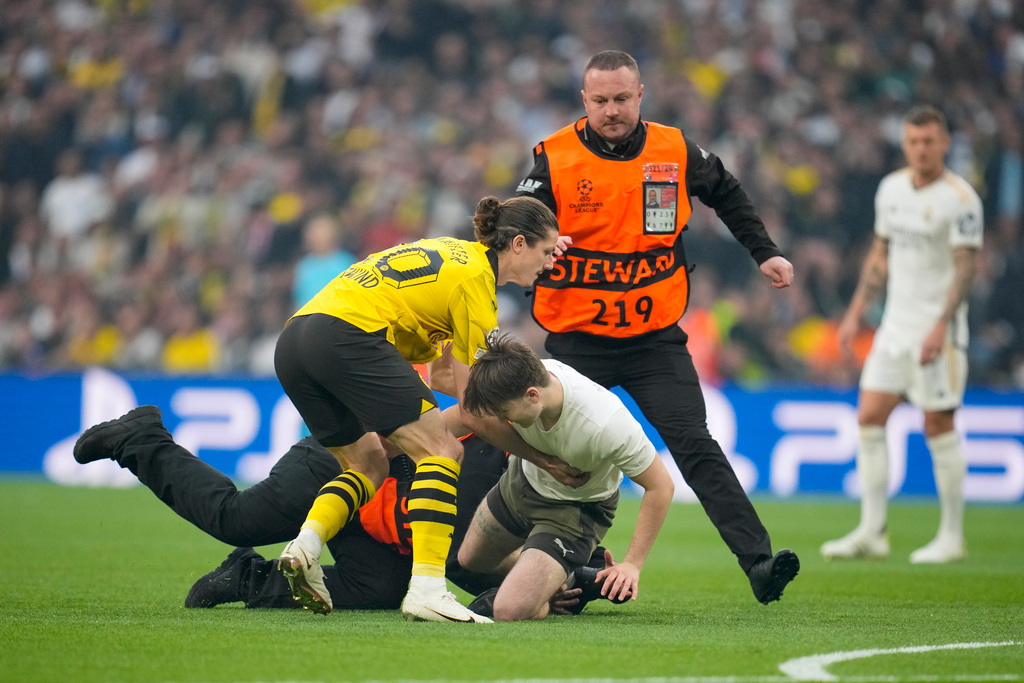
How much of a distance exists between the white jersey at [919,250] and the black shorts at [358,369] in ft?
14.0

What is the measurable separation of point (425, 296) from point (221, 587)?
1.50m

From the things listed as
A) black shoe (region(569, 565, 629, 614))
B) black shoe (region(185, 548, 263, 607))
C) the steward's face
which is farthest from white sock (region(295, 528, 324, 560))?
the steward's face

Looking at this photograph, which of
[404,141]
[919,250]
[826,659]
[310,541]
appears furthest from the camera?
[404,141]

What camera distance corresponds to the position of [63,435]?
38.9 feet

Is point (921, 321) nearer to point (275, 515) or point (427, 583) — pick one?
point (427, 583)

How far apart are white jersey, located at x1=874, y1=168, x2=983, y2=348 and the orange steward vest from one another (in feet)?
8.91

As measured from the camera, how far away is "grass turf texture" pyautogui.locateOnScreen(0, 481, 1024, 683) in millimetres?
3463

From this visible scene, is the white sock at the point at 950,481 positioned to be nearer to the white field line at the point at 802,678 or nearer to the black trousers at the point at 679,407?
the black trousers at the point at 679,407

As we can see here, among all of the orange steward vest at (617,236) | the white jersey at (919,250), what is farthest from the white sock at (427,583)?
the white jersey at (919,250)

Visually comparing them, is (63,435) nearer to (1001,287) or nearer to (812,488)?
(812,488)

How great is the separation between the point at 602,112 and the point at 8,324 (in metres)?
10.4

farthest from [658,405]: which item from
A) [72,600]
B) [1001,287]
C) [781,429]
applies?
[1001,287]

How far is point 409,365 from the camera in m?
4.64

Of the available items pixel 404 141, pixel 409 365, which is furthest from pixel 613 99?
pixel 404 141
